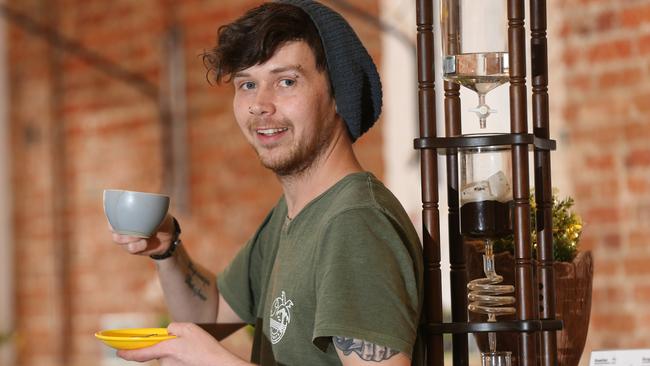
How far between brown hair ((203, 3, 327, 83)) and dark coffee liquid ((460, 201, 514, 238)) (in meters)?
0.31

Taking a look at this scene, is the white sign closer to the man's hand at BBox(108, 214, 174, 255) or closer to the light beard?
the light beard

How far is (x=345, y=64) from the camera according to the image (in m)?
1.59

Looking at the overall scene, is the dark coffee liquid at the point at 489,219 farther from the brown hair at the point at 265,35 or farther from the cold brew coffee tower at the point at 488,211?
the brown hair at the point at 265,35

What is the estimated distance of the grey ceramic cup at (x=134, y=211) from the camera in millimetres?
1658

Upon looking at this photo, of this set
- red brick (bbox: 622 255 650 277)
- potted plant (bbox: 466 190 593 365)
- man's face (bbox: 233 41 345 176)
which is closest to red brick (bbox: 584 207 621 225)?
red brick (bbox: 622 255 650 277)

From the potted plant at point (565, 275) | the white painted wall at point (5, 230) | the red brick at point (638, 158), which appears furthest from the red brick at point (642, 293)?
the white painted wall at point (5, 230)

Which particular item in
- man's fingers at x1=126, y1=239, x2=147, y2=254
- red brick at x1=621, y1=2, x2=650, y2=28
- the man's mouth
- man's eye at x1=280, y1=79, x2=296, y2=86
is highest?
red brick at x1=621, y1=2, x2=650, y2=28

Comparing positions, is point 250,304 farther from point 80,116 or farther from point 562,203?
point 80,116

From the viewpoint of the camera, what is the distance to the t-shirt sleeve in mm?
1381

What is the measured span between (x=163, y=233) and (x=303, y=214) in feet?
1.18

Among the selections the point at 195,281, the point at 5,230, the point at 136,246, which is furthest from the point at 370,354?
the point at 5,230

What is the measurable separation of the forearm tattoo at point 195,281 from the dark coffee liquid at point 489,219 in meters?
0.65

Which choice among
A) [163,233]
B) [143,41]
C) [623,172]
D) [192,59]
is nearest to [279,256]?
[163,233]

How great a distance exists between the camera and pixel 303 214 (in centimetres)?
162
